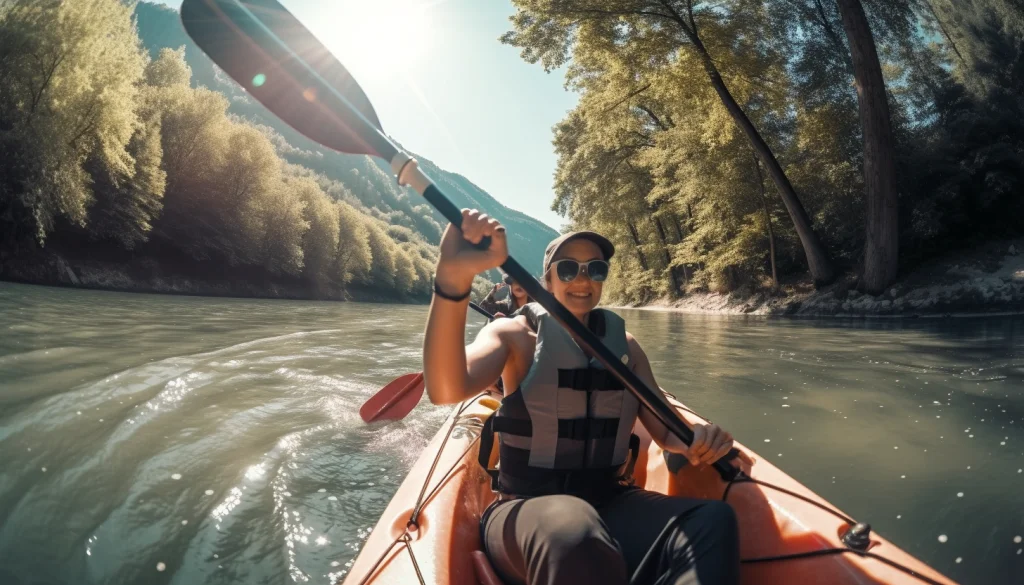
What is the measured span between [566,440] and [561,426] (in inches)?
2.2

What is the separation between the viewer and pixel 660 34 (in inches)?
515

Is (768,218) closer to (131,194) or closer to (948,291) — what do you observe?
(948,291)

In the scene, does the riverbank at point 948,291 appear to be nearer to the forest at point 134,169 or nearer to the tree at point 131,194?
the forest at point 134,169

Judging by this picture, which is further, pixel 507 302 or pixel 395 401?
pixel 507 302

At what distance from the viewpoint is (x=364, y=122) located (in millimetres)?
2090

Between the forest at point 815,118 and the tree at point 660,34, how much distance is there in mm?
36

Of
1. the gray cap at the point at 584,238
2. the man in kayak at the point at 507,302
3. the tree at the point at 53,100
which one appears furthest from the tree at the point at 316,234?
the gray cap at the point at 584,238

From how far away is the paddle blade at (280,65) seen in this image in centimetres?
203

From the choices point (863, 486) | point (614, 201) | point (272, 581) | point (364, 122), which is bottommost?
point (272, 581)

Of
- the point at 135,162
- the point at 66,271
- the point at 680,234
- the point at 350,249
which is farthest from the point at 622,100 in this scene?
the point at 350,249

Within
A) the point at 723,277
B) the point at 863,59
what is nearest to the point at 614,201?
the point at 723,277

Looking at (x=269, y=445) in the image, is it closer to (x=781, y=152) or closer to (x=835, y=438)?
(x=835, y=438)

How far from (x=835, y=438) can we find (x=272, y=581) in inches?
160

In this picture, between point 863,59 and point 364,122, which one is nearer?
point 364,122
